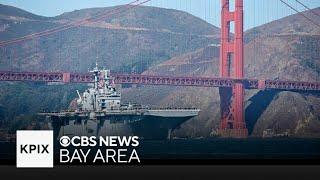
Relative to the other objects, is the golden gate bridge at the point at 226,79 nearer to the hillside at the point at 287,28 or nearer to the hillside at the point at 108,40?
the hillside at the point at 108,40

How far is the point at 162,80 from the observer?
23781mm

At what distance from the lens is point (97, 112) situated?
2294 cm

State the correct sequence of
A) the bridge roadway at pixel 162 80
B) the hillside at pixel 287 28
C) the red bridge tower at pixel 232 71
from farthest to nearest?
the hillside at pixel 287 28 < the red bridge tower at pixel 232 71 < the bridge roadway at pixel 162 80

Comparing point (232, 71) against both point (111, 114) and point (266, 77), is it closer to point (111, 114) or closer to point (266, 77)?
point (266, 77)

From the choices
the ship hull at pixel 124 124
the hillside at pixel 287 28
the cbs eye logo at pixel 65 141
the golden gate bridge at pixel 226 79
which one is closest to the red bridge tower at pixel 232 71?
the golden gate bridge at pixel 226 79

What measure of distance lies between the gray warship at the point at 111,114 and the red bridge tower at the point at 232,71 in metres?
1.45

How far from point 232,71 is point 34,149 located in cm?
1284

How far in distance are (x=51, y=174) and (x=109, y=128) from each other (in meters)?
7.27

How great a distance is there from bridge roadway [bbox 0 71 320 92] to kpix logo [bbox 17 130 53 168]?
21.5 feet

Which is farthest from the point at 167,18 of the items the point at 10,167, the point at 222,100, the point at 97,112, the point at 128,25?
the point at 10,167

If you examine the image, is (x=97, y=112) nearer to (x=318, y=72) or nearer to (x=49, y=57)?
(x=49, y=57)

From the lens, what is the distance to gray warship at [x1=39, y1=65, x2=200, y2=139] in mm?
21741

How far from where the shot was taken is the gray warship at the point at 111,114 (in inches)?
856

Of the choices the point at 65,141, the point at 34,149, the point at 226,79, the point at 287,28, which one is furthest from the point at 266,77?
the point at 34,149
